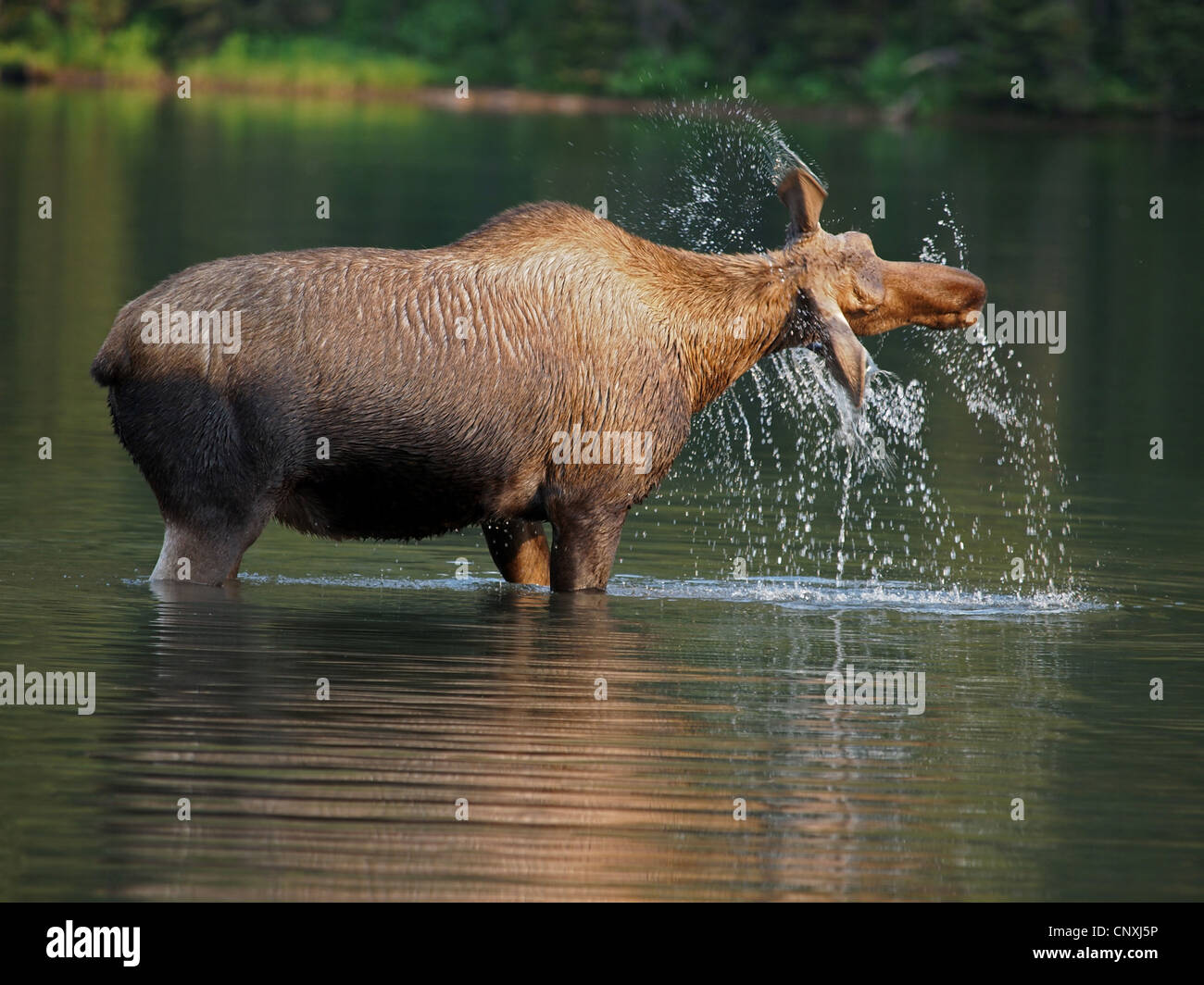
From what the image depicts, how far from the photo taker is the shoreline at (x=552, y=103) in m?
71.1

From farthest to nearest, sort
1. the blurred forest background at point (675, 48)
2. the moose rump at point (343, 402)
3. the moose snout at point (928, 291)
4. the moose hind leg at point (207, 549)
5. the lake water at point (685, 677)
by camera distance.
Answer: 1. the blurred forest background at point (675, 48)
2. the moose snout at point (928, 291)
3. the moose hind leg at point (207, 549)
4. the moose rump at point (343, 402)
5. the lake water at point (685, 677)

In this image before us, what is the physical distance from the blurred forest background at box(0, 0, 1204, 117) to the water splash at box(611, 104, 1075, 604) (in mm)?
50893

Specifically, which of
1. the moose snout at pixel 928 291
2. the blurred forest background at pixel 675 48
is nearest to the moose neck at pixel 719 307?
the moose snout at pixel 928 291

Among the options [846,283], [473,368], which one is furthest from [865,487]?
[473,368]

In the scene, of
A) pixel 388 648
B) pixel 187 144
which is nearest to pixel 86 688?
pixel 388 648

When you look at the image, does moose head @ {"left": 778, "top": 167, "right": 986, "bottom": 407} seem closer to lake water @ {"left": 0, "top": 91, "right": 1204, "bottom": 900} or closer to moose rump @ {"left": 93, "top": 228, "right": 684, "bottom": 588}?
lake water @ {"left": 0, "top": 91, "right": 1204, "bottom": 900}

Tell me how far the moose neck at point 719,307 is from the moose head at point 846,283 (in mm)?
110

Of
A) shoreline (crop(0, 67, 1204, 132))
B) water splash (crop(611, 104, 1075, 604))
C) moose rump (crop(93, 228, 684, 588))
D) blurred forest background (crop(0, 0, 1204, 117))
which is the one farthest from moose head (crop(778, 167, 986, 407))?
blurred forest background (crop(0, 0, 1204, 117))

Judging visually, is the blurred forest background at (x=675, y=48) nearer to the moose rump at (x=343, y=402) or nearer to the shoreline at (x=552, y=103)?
the shoreline at (x=552, y=103)

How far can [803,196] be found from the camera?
12.0 m

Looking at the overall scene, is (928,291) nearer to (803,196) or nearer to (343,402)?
(803,196)

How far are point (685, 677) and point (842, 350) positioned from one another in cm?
243
